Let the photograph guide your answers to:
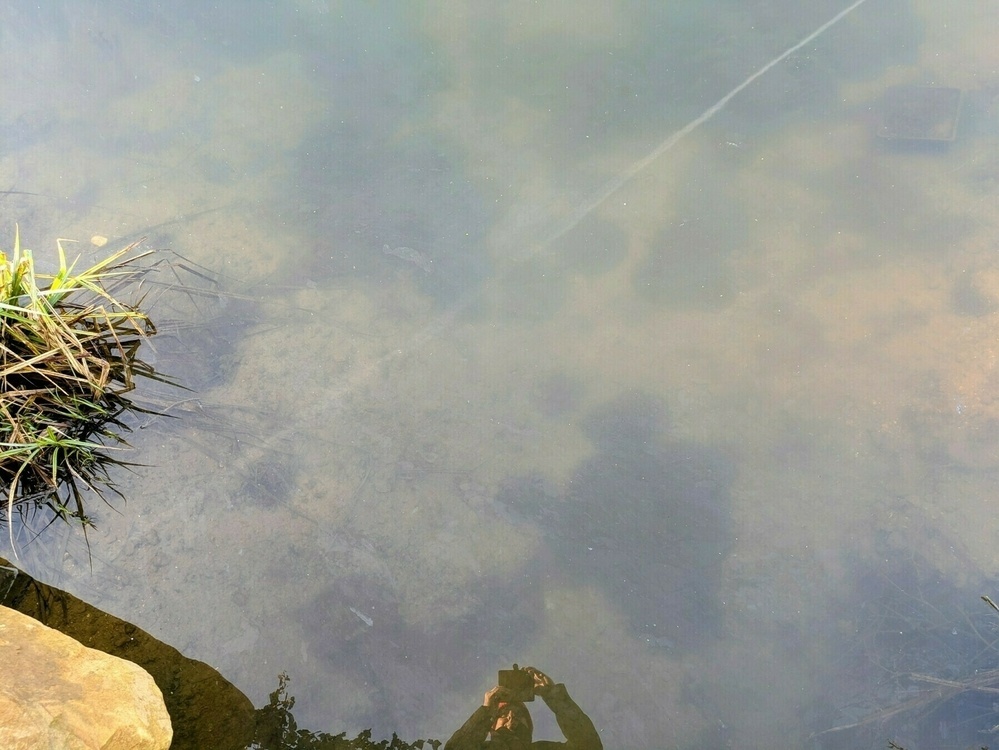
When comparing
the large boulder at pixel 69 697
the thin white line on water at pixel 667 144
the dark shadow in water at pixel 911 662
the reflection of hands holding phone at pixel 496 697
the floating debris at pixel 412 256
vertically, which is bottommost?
the large boulder at pixel 69 697

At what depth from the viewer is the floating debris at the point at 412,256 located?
2.58 m

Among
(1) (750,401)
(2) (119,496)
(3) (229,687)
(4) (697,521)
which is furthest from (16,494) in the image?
(1) (750,401)

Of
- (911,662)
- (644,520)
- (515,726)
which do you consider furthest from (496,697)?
(911,662)

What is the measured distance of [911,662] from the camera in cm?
197

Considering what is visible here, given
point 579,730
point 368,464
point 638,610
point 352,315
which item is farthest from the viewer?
point 352,315

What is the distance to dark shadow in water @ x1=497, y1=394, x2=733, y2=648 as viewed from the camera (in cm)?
206

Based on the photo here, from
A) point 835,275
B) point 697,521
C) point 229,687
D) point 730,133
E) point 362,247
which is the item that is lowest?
point 229,687

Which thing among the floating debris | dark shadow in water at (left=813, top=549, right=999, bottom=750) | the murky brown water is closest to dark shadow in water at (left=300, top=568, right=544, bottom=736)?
the murky brown water

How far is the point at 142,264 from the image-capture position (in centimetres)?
249

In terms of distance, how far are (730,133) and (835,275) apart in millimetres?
728

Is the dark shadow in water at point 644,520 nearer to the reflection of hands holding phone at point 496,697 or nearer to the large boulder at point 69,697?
the reflection of hands holding phone at point 496,697

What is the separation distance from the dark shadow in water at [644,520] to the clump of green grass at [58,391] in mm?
1239

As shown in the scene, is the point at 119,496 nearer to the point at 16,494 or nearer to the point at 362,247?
the point at 16,494

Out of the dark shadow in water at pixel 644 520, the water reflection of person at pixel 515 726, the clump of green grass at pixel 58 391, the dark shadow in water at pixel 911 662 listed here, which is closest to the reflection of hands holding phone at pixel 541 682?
the water reflection of person at pixel 515 726
